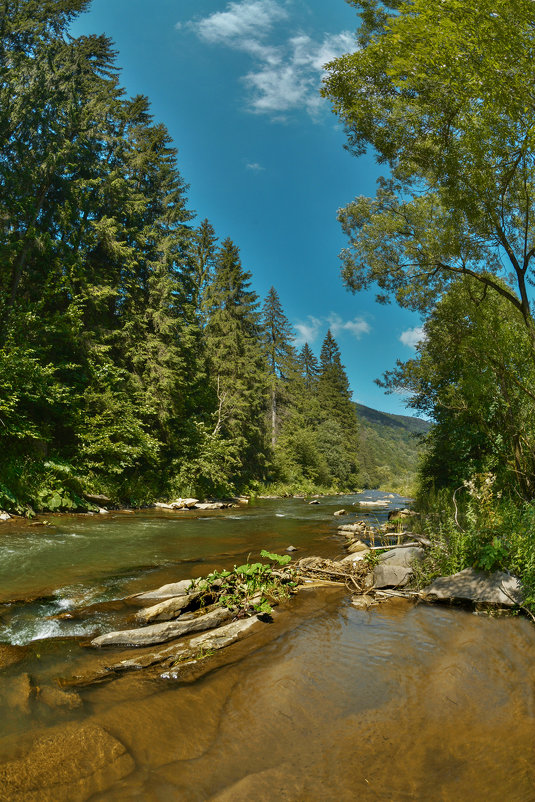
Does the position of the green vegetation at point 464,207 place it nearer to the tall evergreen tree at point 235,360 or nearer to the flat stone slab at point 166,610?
the flat stone slab at point 166,610

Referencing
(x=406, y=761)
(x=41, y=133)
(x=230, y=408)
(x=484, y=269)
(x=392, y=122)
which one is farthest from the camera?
(x=230, y=408)

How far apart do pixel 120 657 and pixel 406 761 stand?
281 cm

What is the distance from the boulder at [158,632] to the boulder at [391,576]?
9.07 feet

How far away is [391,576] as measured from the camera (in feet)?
21.1

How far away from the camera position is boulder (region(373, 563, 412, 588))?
635cm

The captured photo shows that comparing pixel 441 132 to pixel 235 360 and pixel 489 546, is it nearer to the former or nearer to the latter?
pixel 489 546

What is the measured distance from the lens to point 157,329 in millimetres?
21109

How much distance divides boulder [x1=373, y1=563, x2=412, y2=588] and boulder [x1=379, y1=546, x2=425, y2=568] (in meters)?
0.22

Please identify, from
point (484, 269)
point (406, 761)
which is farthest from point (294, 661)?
point (484, 269)

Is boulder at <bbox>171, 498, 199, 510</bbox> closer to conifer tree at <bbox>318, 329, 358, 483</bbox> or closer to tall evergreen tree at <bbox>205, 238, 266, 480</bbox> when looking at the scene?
tall evergreen tree at <bbox>205, 238, 266, 480</bbox>

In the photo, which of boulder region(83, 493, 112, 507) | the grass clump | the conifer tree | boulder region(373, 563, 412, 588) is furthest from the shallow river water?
the conifer tree

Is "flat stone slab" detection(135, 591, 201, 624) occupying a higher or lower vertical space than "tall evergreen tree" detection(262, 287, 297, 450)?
lower

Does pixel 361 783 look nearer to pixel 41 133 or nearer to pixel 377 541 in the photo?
pixel 377 541

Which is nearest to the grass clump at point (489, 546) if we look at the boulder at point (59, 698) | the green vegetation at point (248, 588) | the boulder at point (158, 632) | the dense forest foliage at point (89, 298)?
the green vegetation at point (248, 588)
